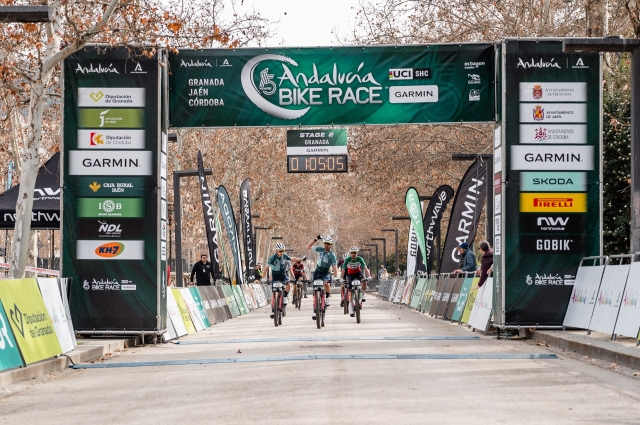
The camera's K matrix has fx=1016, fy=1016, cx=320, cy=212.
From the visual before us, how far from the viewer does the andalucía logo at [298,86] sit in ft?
62.5

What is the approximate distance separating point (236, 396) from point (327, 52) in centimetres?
1056

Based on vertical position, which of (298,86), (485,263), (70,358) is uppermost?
(298,86)

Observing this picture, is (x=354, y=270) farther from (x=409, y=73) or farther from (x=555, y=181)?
(x=555, y=181)

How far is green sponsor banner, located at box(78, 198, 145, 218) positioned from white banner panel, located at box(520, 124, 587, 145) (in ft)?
23.1

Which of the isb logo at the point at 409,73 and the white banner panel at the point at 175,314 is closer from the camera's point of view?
the isb logo at the point at 409,73

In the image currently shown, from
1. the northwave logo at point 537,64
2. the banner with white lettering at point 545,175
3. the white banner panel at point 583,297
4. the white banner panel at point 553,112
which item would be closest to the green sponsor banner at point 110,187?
the banner with white lettering at point 545,175

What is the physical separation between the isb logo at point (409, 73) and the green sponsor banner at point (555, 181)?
2589 mm

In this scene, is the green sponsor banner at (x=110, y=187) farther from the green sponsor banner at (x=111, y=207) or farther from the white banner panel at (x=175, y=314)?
the white banner panel at (x=175, y=314)

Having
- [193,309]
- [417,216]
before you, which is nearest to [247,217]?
[417,216]

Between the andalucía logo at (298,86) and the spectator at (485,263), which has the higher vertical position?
the andalucía logo at (298,86)

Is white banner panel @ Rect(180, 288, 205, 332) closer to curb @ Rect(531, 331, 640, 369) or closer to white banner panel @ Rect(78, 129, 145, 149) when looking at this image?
white banner panel @ Rect(78, 129, 145, 149)

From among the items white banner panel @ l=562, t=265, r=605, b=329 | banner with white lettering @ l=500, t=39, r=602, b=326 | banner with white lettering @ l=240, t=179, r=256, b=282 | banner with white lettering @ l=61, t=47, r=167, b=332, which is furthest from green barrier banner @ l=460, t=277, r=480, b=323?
banner with white lettering @ l=240, t=179, r=256, b=282

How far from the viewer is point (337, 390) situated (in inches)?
388

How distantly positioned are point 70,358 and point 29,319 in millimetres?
1624
